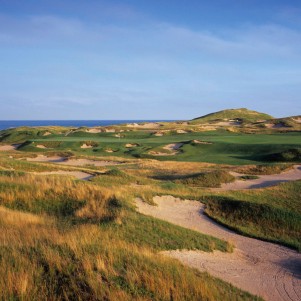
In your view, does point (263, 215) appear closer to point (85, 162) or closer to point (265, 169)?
point (265, 169)

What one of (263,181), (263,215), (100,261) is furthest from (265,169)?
(100,261)

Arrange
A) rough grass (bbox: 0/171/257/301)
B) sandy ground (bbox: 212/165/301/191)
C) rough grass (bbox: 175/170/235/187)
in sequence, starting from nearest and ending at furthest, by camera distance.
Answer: rough grass (bbox: 0/171/257/301) < sandy ground (bbox: 212/165/301/191) < rough grass (bbox: 175/170/235/187)

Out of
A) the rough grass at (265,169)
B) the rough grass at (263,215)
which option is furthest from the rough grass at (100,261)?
the rough grass at (265,169)

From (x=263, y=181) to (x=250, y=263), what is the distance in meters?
16.0

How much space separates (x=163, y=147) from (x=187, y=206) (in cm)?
3148

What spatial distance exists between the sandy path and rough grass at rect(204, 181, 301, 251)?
3.14 feet

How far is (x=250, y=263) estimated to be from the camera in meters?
10.9

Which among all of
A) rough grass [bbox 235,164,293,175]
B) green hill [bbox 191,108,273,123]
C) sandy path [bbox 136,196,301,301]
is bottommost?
sandy path [bbox 136,196,301,301]

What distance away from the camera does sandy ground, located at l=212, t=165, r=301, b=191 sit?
80.8 ft

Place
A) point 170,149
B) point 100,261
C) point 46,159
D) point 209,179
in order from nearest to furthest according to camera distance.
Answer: point 100,261 → point 209,179 → point 46,159 → point 170,149

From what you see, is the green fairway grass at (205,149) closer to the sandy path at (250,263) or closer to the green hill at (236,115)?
the sandy path at (250,263)

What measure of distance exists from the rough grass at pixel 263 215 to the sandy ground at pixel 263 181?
14.5 feet

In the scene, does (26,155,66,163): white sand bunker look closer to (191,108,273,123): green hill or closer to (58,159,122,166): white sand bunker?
(58,159,122,166): white sand bunker

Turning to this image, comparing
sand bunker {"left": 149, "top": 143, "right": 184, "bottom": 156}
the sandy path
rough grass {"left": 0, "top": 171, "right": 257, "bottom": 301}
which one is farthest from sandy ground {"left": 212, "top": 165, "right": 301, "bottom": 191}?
sand bunker {"left": 149, "top": 143, "right": 184, "bottom": 156}
